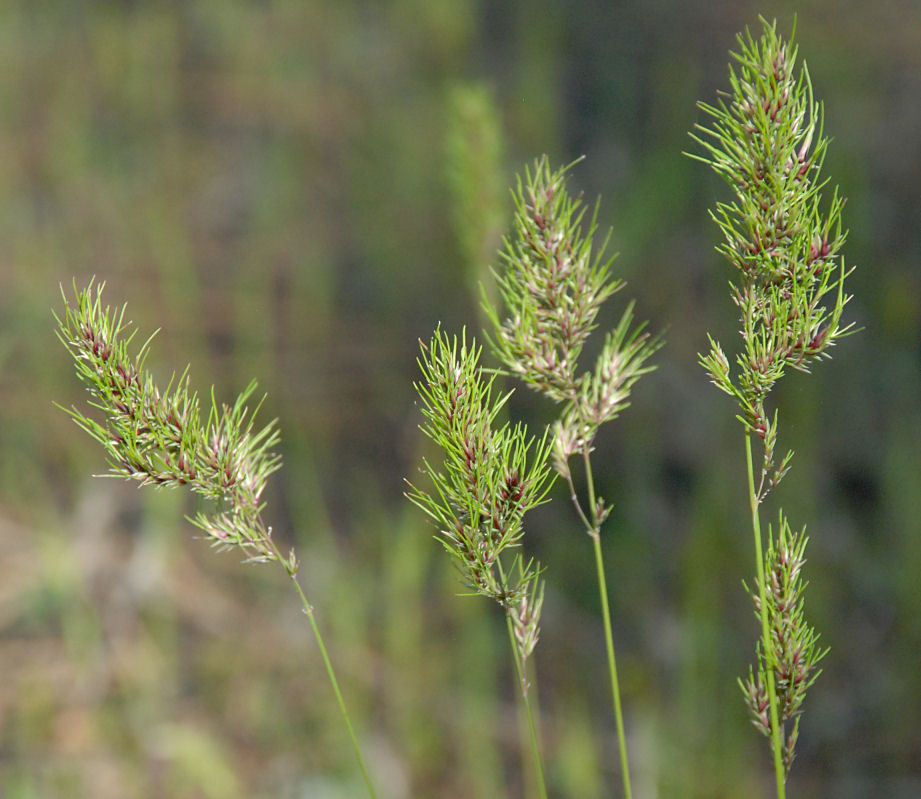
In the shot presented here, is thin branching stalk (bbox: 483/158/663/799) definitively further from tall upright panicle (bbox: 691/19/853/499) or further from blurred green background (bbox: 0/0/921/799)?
blurred green background (bbox: 0/0/921/799)

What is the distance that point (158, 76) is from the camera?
2.98 meters

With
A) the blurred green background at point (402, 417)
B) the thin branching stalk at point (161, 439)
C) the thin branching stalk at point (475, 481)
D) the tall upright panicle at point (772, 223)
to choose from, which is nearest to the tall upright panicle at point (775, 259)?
the tall upright panicle at point (772, 223)

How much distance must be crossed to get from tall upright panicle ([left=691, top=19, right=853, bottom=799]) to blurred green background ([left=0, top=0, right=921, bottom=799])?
0.56m

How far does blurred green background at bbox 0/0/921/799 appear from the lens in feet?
4.87

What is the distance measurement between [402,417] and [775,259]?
1.65 m

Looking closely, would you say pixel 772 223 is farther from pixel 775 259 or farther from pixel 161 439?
pixel 161 439

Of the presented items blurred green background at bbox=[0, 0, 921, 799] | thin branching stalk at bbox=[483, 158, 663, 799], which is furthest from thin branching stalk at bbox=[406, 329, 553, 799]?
blurred green background at bbox=[0, 0, 921, 799]

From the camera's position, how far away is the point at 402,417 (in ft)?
6.88

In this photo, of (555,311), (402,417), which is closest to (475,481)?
(555,311)

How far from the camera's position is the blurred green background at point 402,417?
4.87ft

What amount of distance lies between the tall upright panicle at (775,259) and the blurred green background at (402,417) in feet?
1.83

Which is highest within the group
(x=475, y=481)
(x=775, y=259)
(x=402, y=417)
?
(x=775, y=259)

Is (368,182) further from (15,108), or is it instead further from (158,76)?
(15,108)

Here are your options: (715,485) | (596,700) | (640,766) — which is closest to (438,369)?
(640,766)
